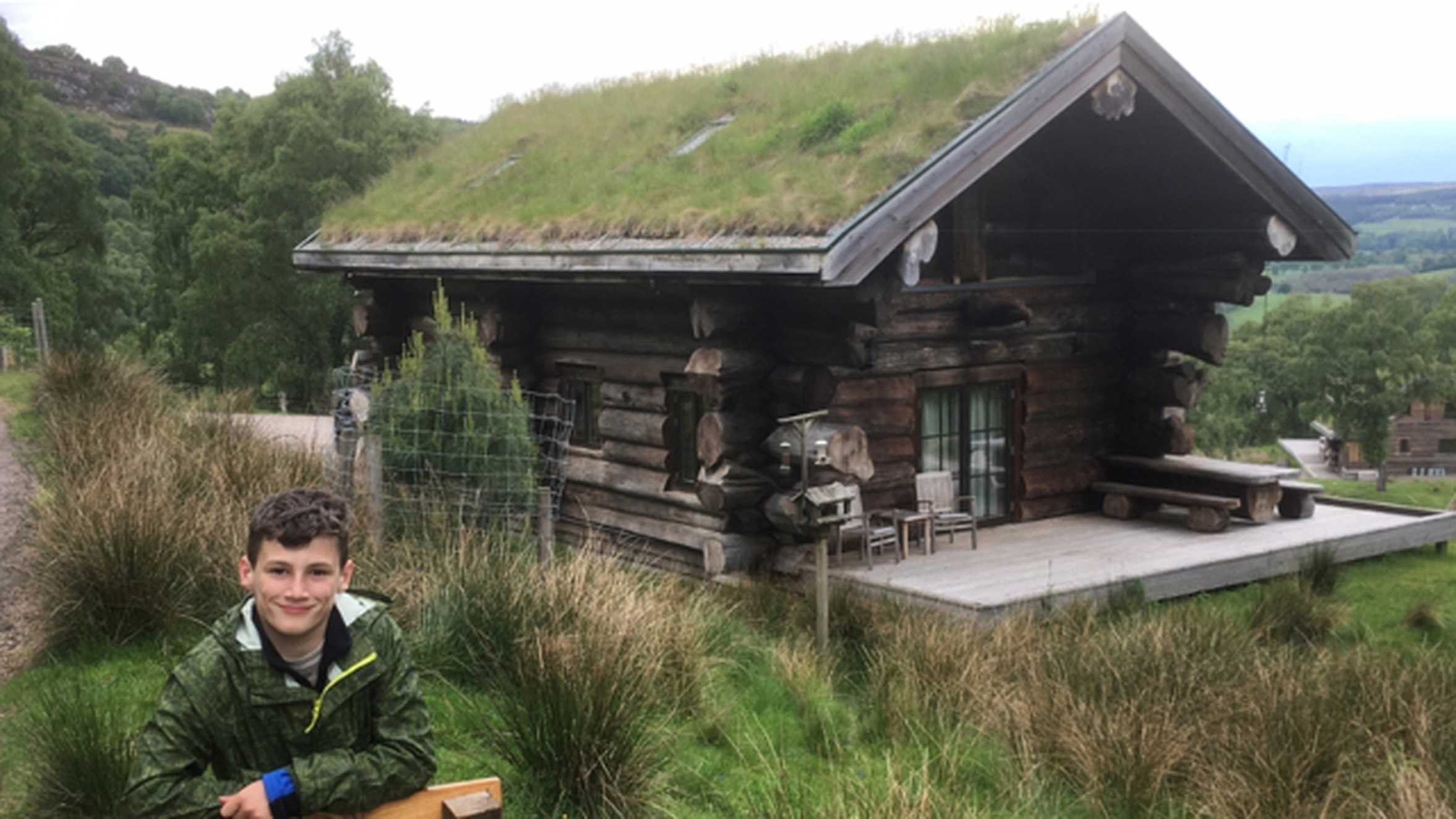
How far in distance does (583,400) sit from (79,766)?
886 cm

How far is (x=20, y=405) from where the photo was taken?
19.0 metres

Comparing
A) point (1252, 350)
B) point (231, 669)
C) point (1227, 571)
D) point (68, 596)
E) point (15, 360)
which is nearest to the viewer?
point (231, 669)

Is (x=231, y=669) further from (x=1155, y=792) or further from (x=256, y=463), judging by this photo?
(x=256, y=463)

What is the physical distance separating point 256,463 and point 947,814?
654cm

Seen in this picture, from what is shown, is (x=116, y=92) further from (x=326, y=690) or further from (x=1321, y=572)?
A: (x=326, y=690)

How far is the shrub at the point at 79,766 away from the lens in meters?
4.89

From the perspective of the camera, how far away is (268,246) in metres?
33.5

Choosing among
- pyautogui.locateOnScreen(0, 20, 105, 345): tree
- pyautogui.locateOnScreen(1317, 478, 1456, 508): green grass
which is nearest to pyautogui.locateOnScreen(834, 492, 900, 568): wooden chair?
pyautogui.locateOnScreen(1317, 478, 1456, 508): green grass

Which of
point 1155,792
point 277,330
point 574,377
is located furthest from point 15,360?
point 1155,792

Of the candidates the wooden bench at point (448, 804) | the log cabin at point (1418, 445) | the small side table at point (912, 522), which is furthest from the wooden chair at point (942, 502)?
the log cabin at point (1418, 445)

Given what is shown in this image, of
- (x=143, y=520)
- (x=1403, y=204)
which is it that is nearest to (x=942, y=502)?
(x=143, y=520)

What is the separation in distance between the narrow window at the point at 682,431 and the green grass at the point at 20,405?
628cm

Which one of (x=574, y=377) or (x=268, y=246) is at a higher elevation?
(x=268, y=246)

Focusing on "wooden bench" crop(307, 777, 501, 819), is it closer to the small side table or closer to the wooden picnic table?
the small side table
